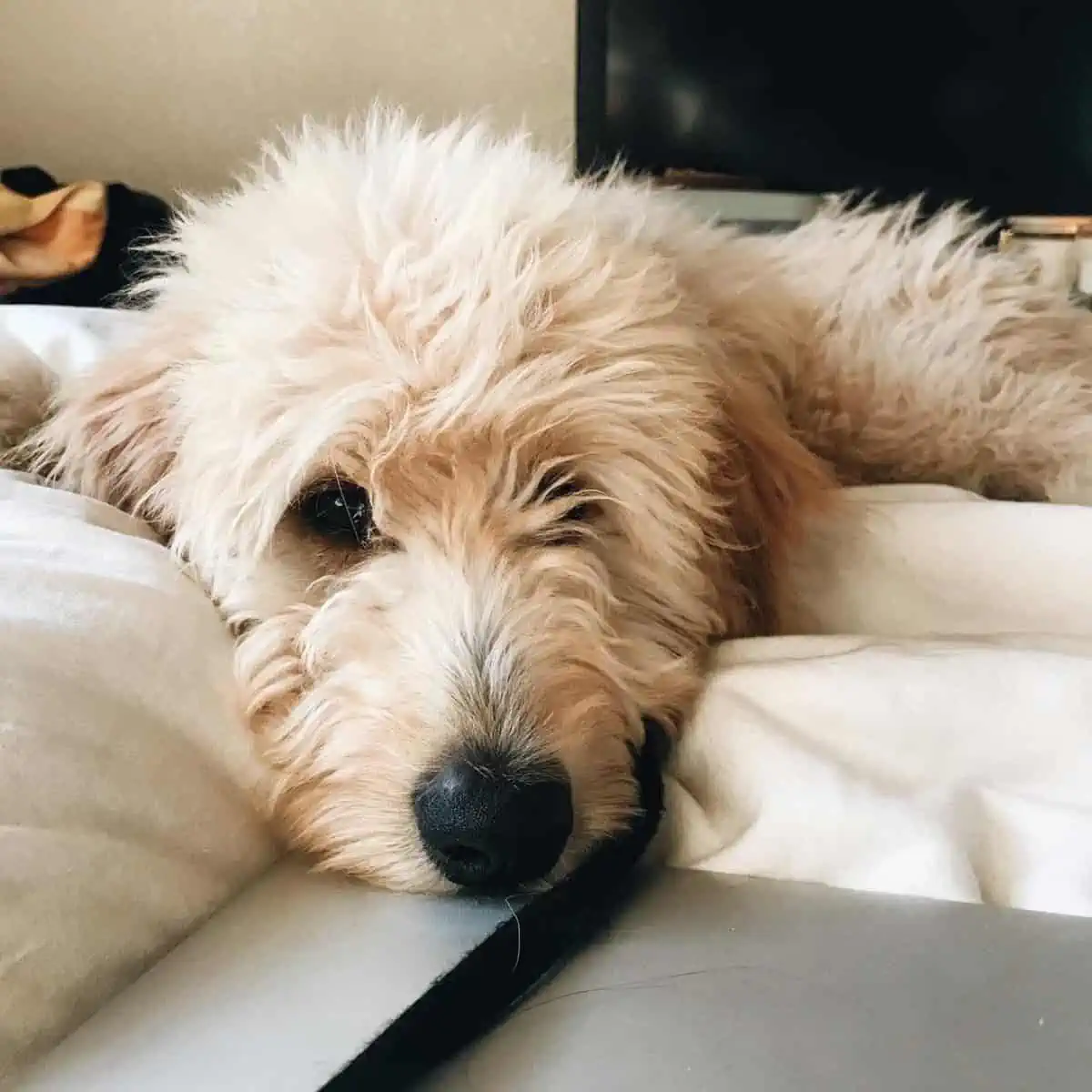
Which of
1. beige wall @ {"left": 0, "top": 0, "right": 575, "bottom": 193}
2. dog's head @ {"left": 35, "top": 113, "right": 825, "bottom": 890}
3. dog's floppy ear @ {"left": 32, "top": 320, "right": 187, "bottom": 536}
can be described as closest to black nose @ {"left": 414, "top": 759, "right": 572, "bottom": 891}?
dog's head @ {"left": 35, "top": 113, "right": 825, "bottom": 890}

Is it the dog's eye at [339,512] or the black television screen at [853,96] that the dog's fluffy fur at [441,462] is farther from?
the black television screen at [853,96]

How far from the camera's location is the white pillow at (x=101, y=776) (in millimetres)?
586

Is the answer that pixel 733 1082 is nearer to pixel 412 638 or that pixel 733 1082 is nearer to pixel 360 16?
pixel 412 638

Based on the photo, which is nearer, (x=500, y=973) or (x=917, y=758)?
(x=500, y=973)

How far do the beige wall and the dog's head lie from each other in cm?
168

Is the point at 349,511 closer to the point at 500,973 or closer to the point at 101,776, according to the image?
the point at 101,776

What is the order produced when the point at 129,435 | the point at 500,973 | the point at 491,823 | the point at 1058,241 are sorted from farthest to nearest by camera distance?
the point at 1058,241 < the point at 129,435 < the point at 491,823 < the point at 500,973

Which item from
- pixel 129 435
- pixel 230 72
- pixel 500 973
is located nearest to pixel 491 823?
pixel 500 973

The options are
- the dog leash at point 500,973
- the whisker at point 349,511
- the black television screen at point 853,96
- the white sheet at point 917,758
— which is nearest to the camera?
the dog leash at point 500,973

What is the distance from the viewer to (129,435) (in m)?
1.07

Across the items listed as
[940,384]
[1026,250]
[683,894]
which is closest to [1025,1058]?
[683,894]

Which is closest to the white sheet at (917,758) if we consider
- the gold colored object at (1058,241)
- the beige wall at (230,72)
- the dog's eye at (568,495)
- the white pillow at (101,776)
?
the dog's eye at (568,495)

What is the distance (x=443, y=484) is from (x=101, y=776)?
1.17ft

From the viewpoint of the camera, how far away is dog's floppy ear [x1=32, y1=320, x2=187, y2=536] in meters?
1.06
